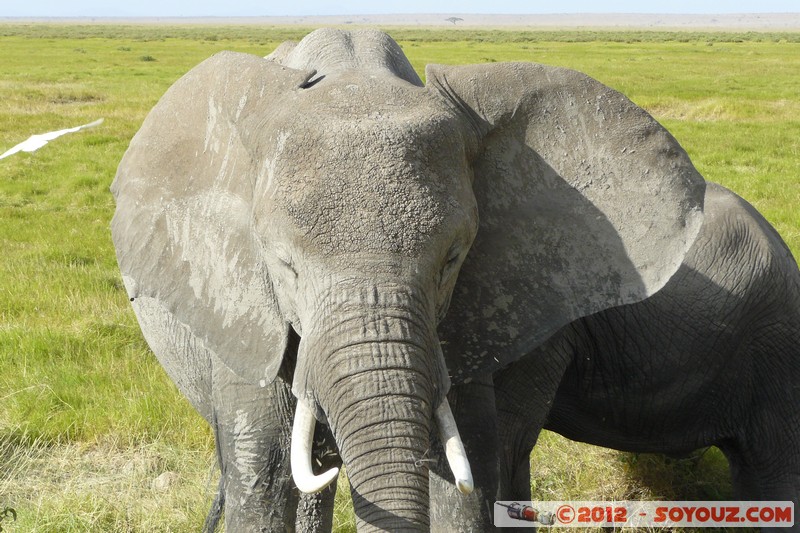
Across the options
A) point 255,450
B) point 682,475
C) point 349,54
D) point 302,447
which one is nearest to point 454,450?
point 302,447

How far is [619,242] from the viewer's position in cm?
251

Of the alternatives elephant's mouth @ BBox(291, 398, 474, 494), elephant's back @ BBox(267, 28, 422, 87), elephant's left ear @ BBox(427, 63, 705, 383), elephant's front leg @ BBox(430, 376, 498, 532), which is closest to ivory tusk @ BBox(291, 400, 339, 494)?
elephant's mouth @ BBox(291, 398, 474, 494)

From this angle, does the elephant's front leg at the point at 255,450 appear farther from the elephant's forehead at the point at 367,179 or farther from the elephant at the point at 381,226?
the elephant's forehead at the point at 367,179

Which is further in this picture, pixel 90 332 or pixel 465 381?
pixel 90 332

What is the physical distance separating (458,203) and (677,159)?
2.40 ft

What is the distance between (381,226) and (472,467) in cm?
106

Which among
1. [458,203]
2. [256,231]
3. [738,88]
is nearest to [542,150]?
[458,203]

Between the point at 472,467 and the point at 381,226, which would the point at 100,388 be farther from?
the point at 381,226

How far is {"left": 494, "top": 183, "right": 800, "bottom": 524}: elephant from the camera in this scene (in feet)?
11.6

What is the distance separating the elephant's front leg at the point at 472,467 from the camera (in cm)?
265

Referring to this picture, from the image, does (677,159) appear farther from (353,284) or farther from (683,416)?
(683,416)

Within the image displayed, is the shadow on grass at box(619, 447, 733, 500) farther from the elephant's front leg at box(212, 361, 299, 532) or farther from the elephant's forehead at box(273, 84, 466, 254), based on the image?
the elephant's forehead at box(273, 84, 466, 254)

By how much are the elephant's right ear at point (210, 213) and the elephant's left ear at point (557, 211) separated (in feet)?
1.50

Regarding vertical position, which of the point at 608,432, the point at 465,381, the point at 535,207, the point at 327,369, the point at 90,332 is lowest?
the point at 90,332
